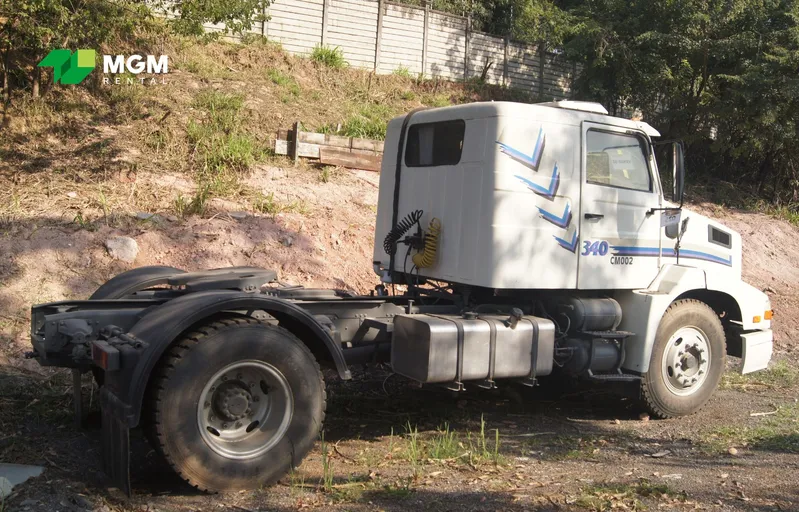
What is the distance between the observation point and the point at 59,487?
4.84m

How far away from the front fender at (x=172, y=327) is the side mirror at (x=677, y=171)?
3.54m

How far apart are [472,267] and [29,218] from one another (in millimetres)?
6455

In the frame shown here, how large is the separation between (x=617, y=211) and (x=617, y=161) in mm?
476

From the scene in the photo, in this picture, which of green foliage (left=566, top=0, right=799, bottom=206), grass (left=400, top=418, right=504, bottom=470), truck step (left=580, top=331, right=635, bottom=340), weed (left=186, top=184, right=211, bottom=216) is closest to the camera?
grass (left=400, top=418, right=504, bottom=470)

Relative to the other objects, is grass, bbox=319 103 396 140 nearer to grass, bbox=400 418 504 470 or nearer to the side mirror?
the side mirror

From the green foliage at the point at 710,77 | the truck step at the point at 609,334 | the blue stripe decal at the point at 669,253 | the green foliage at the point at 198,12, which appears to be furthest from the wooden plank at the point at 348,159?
the truck step at the point at 609,334

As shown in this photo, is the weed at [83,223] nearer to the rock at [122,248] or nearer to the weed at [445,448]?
the rock at [122,248]

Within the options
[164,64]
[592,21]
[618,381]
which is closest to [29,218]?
[164,64]

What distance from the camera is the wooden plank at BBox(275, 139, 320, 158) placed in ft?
43.7

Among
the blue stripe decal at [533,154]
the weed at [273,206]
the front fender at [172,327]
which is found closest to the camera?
the front fender at [172,327]

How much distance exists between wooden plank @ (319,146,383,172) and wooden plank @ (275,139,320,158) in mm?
117

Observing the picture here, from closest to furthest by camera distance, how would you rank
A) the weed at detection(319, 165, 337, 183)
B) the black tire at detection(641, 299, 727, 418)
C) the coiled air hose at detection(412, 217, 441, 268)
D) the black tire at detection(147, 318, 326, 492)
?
1. the black tire at detection(147, 318, 326, 492)
2. the coiled air hose at detection(412, 217, 441, 268)
3. the black tire at detection(641, 299, 727, 418)
4. the weed at detection(319, 165, 337, 183)

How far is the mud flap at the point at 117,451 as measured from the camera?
479 cm

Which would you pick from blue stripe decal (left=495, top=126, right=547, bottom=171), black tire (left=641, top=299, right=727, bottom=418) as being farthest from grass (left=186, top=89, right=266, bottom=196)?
black tire (left=641, top=299, right=727, bottom=418)
